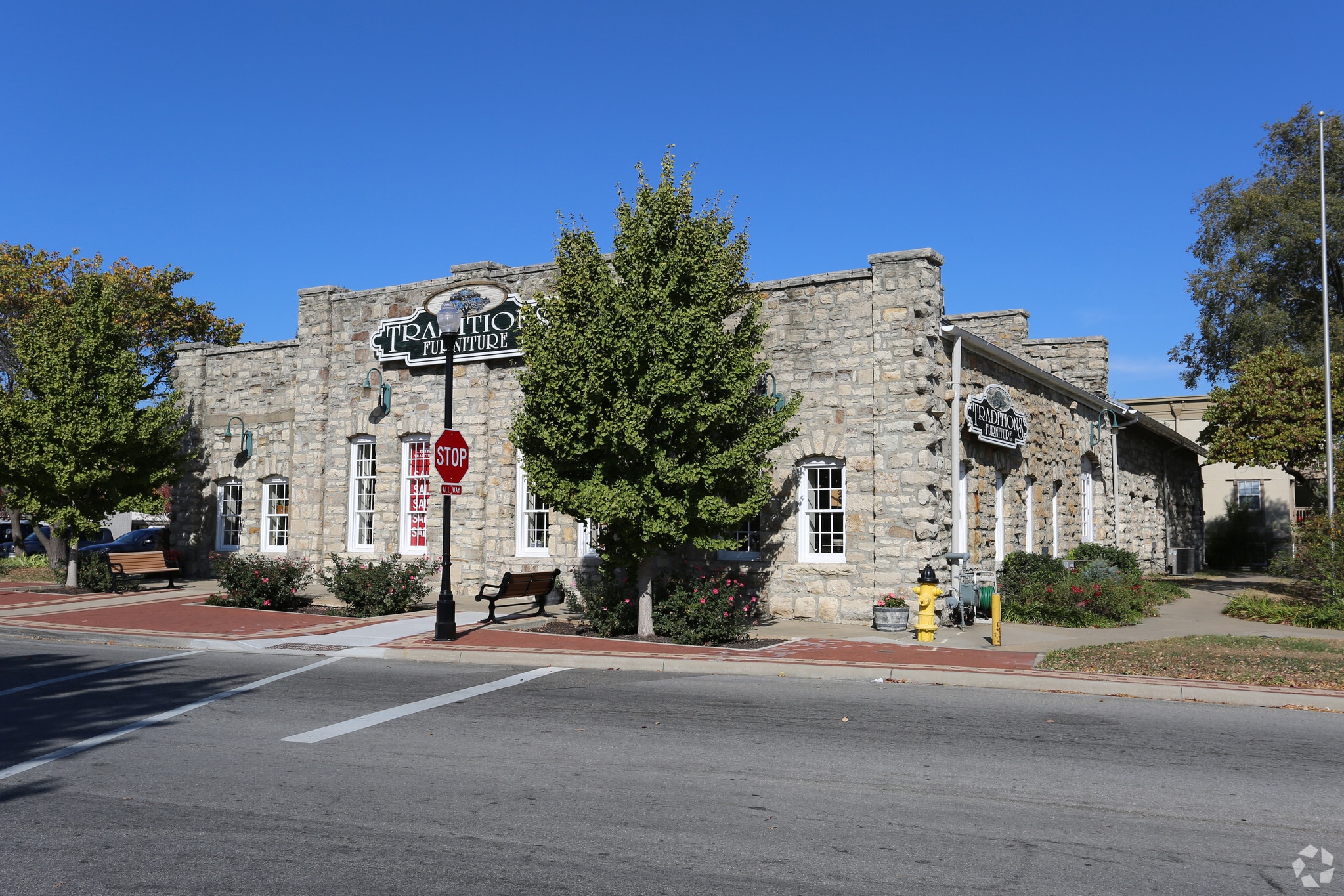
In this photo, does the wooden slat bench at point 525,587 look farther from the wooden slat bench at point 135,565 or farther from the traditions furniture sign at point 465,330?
the wooden slat bench at point 135,565

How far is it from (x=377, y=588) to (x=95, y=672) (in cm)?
594

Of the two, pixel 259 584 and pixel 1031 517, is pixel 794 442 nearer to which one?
pixel 1031 517

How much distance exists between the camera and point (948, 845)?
5.30m

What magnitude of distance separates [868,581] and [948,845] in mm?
10270

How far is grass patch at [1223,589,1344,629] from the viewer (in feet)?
50.2

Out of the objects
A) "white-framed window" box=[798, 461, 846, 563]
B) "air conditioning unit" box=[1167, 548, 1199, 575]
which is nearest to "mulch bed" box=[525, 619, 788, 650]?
"white-framed window" box=[798, 461, 846, 563]

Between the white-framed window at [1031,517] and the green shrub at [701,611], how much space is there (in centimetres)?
851

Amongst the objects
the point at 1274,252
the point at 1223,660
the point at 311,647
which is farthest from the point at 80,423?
the point at 1274,252

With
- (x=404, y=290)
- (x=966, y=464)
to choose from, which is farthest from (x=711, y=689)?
(x=404, y=290)

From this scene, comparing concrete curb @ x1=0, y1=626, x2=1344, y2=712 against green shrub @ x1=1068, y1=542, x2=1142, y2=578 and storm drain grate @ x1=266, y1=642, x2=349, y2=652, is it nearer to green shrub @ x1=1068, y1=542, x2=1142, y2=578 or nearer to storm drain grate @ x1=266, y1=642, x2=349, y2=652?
storm drain grate @ x1=266, y1=642, x2=349, y2=652

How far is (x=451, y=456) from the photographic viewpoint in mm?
14438

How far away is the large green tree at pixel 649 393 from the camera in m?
12.8

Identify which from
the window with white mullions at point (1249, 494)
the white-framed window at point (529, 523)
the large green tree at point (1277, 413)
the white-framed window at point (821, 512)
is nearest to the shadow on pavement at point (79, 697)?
the white-framed window at point (529, 523)

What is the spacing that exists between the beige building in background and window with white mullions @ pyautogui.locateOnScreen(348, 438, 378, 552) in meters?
27.6
